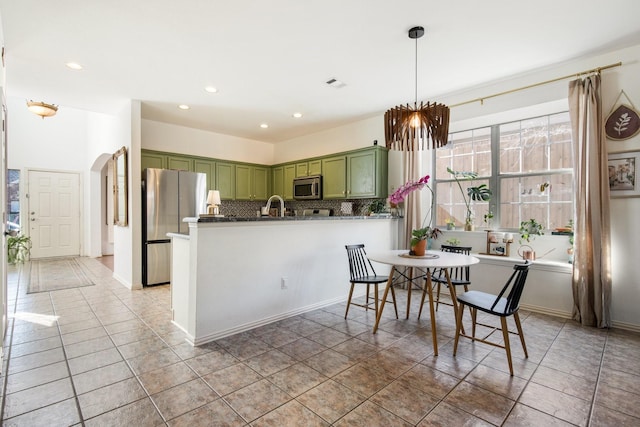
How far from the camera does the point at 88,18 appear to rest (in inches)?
103

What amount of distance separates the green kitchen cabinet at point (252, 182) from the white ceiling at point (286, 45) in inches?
85.4

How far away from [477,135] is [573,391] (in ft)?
10.9

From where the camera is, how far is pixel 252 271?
3062 mm

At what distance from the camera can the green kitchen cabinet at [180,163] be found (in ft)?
18.3

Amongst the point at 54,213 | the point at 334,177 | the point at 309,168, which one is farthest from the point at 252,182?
the point at 54,213

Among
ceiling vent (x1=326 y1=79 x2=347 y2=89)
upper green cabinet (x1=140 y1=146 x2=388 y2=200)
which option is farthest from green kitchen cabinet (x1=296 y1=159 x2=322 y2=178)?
ceiling vent (x1=326 y1=79 x2=347 y2=89)

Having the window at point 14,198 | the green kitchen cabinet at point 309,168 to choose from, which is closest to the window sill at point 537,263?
the green kitchen cabinet at point 309,168

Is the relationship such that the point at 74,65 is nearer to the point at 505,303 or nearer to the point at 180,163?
the point at 180,163

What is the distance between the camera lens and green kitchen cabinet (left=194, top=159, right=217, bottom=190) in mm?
5902

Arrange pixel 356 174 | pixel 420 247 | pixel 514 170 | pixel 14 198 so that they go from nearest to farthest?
1. pixel 420 247
2. pixel 514 170
3. pixel 356 174
4. pixel 14 198

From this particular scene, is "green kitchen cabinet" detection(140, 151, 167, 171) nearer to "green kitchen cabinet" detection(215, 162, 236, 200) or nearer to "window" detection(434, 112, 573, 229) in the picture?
"green kitchen cabinet" detection(215, 162, 236, 200)

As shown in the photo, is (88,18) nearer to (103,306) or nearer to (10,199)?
(103,306)

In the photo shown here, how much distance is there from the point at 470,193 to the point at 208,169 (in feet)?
14.9

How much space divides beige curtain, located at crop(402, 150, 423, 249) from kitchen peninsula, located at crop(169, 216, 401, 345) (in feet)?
3.50
